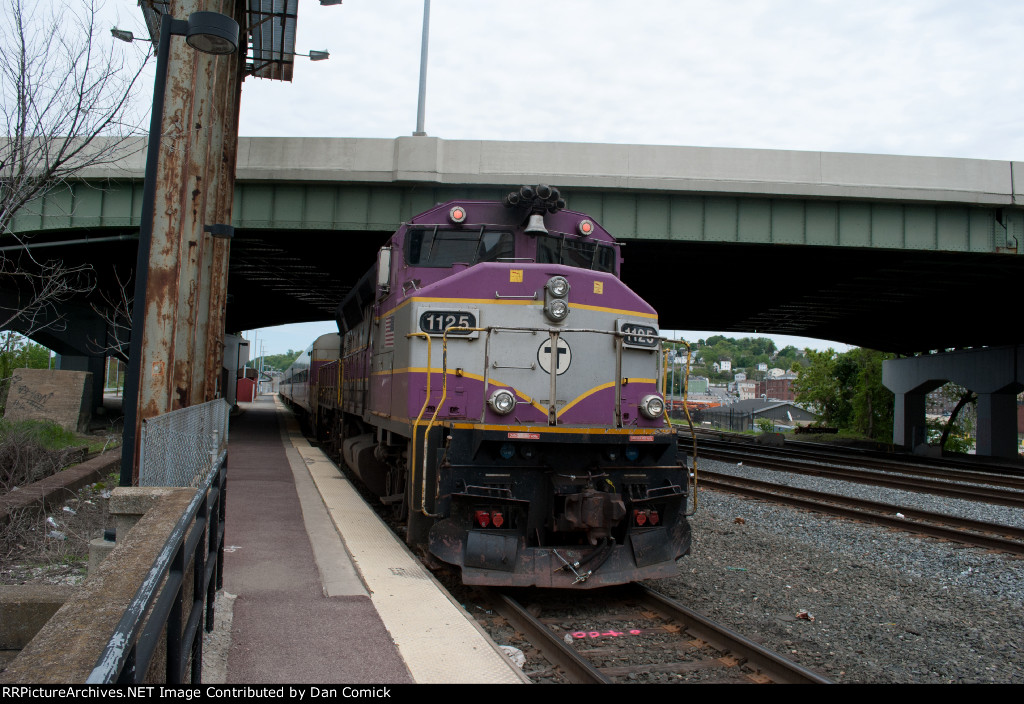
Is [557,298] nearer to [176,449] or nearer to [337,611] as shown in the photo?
[337,611]

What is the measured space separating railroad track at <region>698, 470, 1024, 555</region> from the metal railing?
9.22 metres

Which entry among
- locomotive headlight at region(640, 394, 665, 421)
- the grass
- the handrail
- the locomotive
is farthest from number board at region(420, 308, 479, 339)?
the grass

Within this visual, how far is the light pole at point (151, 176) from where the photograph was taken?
19.5ft

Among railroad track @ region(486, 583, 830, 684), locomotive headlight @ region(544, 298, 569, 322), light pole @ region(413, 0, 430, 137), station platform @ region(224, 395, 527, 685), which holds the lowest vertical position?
railroad track @ region(486, 583, 830, 684)

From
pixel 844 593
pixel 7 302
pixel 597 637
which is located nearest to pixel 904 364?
pixel 844 593

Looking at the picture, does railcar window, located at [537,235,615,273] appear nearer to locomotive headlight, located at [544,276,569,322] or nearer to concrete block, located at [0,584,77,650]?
locomotive headlight, located at [544,276,569,322]

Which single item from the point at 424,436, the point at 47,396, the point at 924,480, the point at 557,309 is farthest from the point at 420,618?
the point at 924,480

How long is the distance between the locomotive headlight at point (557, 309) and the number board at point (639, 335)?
2.13 feet

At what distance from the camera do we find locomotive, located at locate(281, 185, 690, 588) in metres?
6.09

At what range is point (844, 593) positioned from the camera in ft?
22.6

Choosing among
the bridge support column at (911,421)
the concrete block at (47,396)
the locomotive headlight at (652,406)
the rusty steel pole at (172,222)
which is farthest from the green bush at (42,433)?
the bridge support column at (911,421)

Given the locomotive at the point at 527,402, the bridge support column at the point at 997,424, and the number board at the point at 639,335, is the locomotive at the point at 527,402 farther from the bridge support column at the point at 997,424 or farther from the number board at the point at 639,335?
the bridge support column at the point at 997,424

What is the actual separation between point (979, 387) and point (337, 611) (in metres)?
33.1
